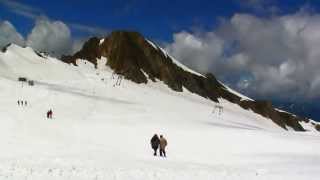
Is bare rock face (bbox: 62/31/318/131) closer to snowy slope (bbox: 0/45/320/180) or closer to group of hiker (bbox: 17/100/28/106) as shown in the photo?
snowy slope (bbox: 0/45/320/180)

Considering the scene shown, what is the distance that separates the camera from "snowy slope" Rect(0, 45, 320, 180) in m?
33.7

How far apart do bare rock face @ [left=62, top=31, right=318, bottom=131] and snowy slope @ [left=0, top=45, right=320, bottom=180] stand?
27782 mm

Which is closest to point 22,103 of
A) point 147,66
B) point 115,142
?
point 115,142

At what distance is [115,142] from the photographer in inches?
2170

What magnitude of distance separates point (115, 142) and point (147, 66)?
98.8 m

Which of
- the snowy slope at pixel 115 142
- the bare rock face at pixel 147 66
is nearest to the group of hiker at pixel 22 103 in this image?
the snowy slope at pixel 115 142

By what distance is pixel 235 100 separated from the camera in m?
166

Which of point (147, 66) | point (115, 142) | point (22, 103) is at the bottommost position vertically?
point (115, 142)

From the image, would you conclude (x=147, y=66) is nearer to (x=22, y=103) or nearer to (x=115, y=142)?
(x=22, y=103)

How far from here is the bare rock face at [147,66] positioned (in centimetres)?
14750

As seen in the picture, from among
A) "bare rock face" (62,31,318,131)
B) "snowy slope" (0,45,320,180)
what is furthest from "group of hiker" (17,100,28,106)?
"bare rock face" (62,31,318,131)

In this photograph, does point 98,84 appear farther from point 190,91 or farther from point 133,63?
point 190,91

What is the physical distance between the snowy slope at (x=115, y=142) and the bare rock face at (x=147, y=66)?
2778 cm

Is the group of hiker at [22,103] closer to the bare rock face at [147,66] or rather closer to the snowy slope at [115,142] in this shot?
the snowy slope at [115,142]
